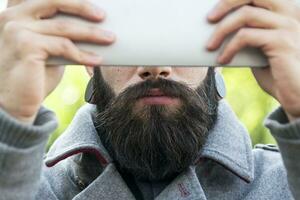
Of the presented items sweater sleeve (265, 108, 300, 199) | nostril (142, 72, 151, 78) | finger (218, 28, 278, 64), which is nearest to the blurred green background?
nostril (142, 72, 151, 78)

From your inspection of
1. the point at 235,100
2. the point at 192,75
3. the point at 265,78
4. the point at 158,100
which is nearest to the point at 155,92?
the point at 158,100

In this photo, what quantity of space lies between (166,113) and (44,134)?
0.34 meters

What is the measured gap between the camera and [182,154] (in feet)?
5.57

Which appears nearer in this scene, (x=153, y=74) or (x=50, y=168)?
(x=153, y=74)

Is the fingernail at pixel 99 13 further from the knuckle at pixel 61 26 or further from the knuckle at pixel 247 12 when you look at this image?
the knuckle at pixel 247 12

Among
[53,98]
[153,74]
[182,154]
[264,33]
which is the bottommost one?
A: [53,98]

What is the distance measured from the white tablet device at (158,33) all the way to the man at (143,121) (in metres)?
0.02

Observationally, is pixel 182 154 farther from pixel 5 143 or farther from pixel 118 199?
pixel 5 143

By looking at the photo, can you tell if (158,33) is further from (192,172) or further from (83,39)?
(192,172)

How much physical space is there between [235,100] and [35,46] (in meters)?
2.83

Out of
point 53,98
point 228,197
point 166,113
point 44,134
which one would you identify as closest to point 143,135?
point 166,113

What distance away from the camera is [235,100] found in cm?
408

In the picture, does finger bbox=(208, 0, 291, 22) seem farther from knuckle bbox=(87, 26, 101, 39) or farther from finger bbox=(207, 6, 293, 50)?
knuckle bbox=(87, 26, 101, 39)

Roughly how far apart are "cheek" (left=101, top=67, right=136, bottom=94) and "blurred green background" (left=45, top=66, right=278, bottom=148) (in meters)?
2.19
